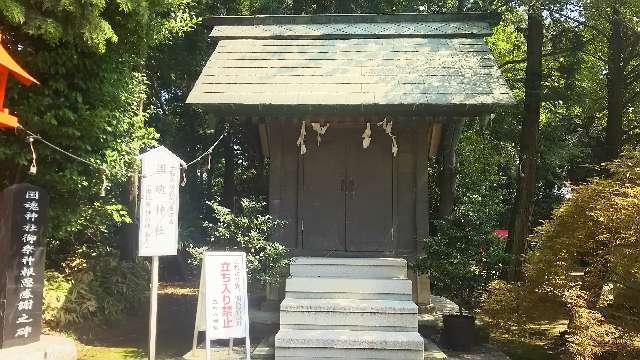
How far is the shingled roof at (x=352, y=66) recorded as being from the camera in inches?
332

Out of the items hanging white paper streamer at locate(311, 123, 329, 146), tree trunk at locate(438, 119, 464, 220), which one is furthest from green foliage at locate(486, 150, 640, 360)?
tree trunk at locate(438, 119, 464, 220)

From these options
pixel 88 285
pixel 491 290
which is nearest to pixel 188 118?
pixel 88 285

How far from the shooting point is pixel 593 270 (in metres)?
6.71

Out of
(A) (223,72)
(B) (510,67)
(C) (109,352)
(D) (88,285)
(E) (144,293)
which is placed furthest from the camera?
(B) (510,67)

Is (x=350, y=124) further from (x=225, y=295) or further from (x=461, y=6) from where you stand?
(x=461, y=6)

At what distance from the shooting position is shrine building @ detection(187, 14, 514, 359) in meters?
8.04

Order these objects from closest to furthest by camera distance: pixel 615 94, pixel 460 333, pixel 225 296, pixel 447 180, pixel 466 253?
pixel 225 296 → pixel 460 333 → pixel 466 253 → pixel 447 180 → pixel 615 94

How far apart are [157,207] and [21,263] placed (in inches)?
90.0

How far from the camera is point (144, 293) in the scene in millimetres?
12414

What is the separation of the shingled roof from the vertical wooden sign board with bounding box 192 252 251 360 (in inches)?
113

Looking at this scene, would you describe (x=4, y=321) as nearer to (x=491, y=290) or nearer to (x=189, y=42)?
(x=491, y=290)

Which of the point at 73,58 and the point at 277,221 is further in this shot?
the point at 277,221

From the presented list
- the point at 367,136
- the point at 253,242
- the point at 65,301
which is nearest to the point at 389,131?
the point at 367,136

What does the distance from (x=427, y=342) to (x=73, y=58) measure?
700cm
